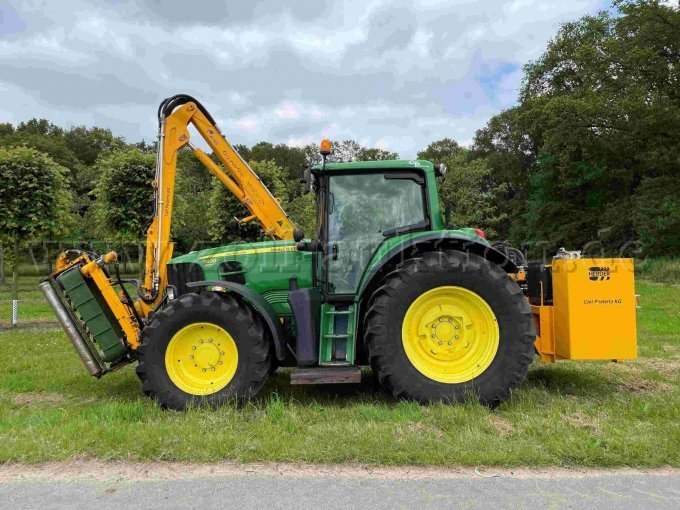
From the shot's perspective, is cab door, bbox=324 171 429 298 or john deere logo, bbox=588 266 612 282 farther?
cab door, bbox=324 171 429 298

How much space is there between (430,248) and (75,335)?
147 inches

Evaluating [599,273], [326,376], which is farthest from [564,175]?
[326,376]

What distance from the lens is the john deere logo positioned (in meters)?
4.91

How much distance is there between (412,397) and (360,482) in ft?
4.76

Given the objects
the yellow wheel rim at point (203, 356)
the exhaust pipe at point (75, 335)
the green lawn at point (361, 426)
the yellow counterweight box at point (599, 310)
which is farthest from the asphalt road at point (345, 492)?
the exhaust pipe at point (75, 335)

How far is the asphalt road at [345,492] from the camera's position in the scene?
3.04m

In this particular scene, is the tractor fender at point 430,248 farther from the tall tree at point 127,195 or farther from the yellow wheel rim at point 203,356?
the tall tree at point 127,195

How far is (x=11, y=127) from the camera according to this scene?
5288cm

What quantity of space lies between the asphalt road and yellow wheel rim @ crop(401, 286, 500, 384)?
1.55 metres

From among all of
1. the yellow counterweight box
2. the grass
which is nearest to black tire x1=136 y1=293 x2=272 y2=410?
the yellow counterweight box

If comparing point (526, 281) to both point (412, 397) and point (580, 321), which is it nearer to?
point (580, 321)

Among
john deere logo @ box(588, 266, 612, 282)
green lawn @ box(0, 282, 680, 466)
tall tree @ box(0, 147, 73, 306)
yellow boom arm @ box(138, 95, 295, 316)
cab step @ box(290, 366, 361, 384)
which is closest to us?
green lawn @ box(0, 282, 680, 466)

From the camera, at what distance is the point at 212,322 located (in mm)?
4781

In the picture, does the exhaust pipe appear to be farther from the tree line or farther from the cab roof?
the tree line
